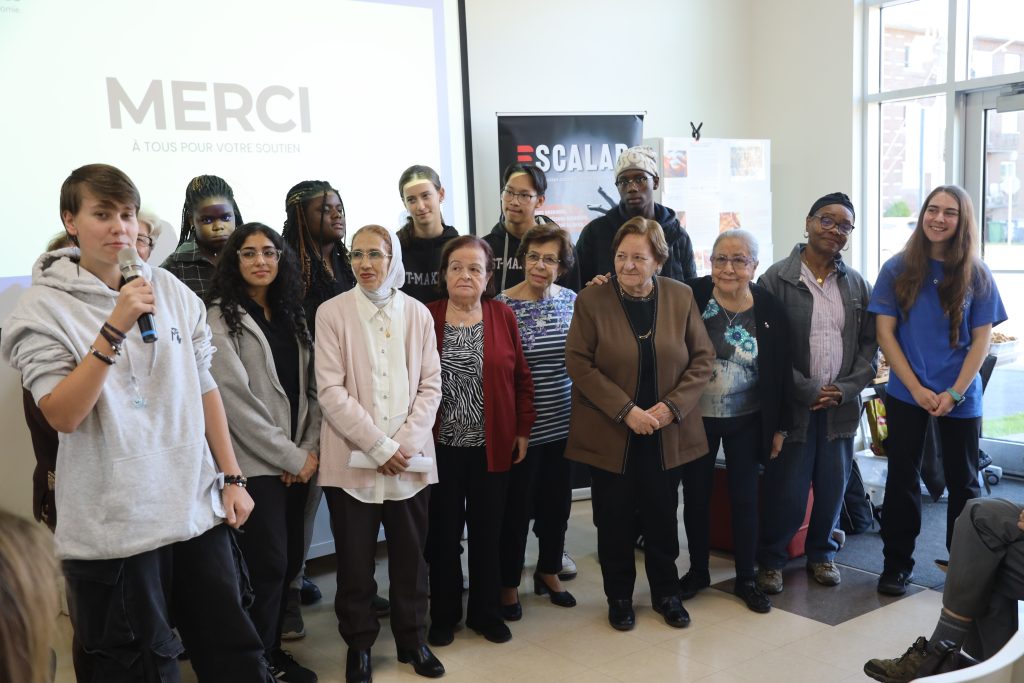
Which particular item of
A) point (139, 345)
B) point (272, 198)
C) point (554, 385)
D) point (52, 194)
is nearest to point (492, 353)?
point (554, 385)

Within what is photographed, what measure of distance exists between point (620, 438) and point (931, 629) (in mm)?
1398

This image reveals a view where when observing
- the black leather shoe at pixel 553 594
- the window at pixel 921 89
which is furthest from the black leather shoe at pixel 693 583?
the window at pixel 921 89

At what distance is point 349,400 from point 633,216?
1.79 meters

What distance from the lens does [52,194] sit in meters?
3.85

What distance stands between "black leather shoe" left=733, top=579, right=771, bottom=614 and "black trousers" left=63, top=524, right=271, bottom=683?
6.69 ft

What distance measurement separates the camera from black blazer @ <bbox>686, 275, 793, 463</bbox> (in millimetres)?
3609

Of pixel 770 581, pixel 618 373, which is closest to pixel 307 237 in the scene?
pixel 618 373

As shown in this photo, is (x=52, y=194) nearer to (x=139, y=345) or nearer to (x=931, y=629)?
(x=139, y=345)

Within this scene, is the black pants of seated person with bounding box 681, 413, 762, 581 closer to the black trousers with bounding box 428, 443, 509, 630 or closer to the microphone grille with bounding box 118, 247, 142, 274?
the black trousers with bounding box 428, 443, 509, 630

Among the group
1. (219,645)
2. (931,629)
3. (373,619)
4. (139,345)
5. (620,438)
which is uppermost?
(139,345)

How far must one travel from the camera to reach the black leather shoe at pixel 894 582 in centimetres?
372

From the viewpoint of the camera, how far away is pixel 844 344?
377 cm

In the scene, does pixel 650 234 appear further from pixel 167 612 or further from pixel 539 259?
pixel 167 612

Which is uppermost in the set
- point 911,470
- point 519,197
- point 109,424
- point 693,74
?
point 693,74
